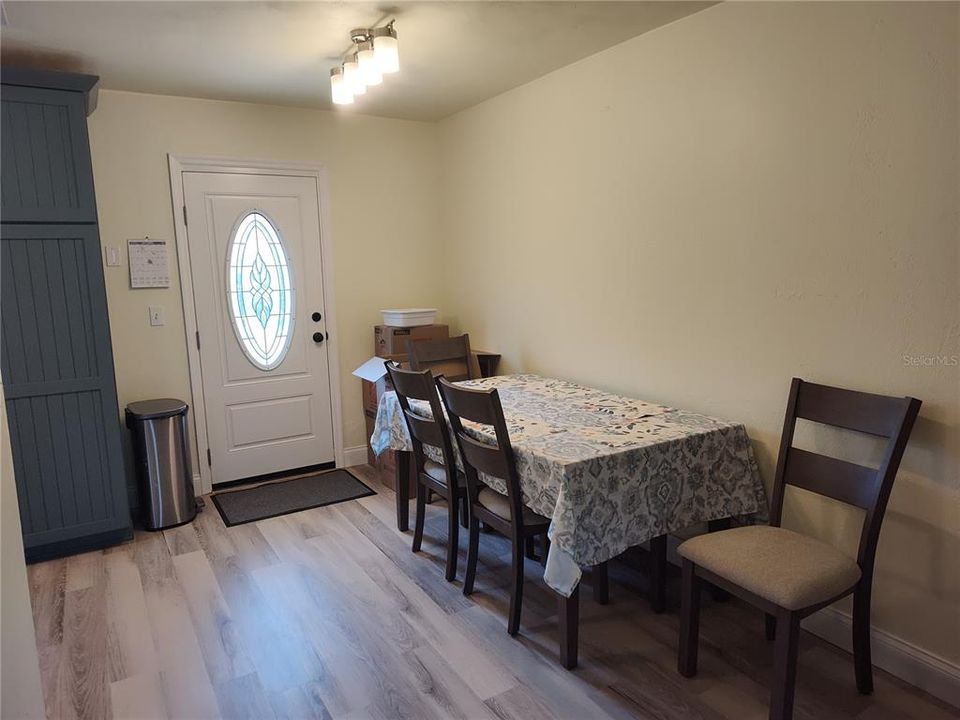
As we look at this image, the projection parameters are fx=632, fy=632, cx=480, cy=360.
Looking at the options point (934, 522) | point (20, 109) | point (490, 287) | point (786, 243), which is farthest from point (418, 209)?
point (934, 522)

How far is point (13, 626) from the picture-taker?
3.88 feet

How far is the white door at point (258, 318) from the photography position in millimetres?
3775

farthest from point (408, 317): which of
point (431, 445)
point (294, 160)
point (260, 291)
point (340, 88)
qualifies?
point (340, 88)

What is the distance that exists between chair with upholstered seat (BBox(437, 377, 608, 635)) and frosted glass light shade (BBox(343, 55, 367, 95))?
1.35 m

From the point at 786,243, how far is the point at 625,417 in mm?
891

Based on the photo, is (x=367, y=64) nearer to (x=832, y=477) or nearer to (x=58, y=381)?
(x=58, y=381)

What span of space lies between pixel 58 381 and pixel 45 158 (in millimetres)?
1006

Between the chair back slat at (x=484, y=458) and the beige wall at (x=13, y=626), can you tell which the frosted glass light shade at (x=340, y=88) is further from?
the beige wall at (x=13, y=626)

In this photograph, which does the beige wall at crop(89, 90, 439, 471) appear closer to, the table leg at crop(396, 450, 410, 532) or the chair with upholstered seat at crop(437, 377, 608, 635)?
the table leg at crop(396, 450, 410, 532)

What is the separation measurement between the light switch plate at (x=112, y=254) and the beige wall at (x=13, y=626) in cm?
225

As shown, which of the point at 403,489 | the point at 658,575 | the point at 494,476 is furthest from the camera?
the point at 403,489

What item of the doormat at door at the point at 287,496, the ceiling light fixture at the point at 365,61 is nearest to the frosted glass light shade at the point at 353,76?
the ceiling light fixture at the point at 365,61

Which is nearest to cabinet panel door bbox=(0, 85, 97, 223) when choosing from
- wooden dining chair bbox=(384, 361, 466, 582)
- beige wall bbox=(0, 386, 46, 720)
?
wooden dining chair bbox=(384, 361, 466, 582)

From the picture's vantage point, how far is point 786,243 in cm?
229
